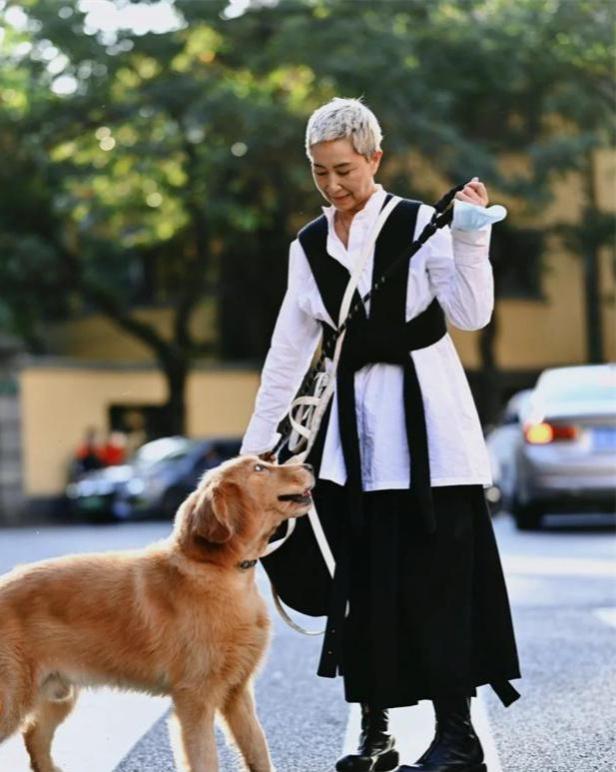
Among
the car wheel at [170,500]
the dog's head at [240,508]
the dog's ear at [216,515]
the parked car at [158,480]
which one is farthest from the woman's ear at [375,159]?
the car wheel at [170,500]

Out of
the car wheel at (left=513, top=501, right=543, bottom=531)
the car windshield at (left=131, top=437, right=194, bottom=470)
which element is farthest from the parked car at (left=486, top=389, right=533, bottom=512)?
the car windshield at (left=131, top=437, right=194, bottom=470)

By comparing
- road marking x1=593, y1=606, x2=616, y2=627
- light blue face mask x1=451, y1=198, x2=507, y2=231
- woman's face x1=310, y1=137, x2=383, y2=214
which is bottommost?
road marking x1=593, y1=606, x2=616, y2=627

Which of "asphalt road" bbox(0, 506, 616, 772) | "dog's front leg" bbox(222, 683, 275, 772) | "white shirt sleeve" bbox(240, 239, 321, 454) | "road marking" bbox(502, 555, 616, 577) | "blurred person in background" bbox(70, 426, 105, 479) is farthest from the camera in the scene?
"blurred person in background" bbox(70, 426, 105, 479)

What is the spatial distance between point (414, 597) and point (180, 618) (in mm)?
766

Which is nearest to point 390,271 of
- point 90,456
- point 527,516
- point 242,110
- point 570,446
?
point 570,446

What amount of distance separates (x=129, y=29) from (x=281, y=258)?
815cm

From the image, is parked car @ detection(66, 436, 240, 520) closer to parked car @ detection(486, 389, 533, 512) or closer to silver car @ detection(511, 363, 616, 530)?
parked car @ detection(486, 389, 533, 512)

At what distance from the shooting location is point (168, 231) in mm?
32312

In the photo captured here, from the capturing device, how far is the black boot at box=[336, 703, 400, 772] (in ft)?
18.2

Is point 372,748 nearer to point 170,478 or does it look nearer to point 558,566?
point 558,566

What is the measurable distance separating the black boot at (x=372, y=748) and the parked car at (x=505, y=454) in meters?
11.4

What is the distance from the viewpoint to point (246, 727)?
5.33m

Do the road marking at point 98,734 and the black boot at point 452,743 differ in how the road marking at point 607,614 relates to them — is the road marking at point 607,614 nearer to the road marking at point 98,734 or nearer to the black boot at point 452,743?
the road marking at point 98,734

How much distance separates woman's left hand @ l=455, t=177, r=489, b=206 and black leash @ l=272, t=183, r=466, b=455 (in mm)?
51
